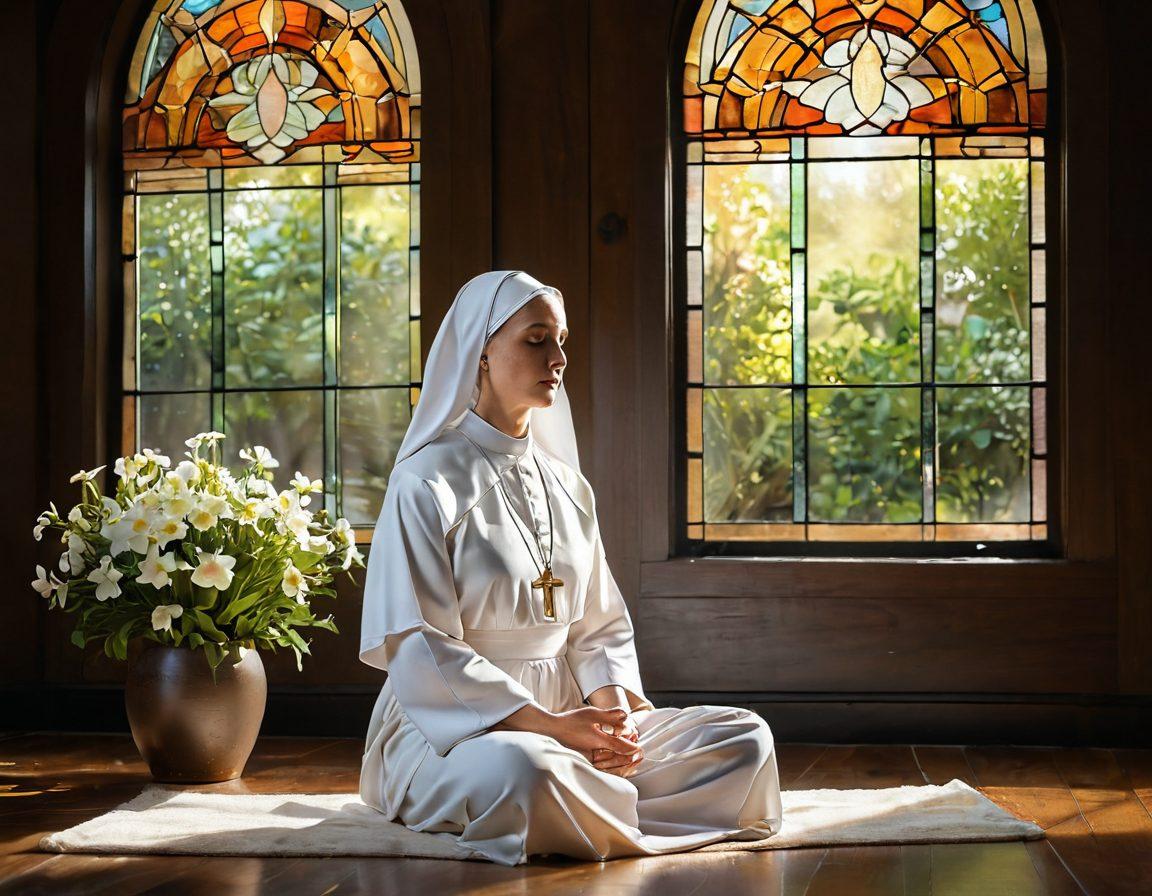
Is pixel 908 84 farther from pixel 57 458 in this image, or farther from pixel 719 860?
pixel 57 458

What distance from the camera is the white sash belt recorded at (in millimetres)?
3387

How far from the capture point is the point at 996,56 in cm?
501

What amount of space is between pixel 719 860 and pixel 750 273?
2.51m

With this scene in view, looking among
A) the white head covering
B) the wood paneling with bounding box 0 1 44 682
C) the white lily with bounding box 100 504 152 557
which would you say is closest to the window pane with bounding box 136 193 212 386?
the wood paneling with bounding box 0 1 44 682

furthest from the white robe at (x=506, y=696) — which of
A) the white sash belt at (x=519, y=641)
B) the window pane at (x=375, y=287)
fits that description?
the window pane at (x=375, y=287)

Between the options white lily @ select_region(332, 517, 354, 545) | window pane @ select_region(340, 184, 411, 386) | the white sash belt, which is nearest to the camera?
the white sash belt

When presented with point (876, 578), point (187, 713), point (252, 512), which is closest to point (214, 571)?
point (252, 512)

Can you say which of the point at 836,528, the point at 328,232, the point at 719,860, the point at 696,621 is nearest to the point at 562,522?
the point at 719,860

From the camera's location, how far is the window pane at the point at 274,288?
5227 millimetres

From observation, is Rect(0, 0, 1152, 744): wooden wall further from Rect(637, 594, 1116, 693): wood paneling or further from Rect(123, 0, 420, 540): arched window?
Rect(123, 0, 420, 540): arched window

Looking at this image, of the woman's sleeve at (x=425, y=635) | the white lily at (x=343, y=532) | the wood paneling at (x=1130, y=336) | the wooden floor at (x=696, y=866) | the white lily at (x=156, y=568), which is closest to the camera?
the wooden floor at (x=696, y=866)

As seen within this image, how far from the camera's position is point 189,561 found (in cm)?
402

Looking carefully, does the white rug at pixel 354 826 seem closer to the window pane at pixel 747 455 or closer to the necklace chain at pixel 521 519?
the necklace chain at pixel 521 519

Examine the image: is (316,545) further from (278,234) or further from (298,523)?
(278,234)
